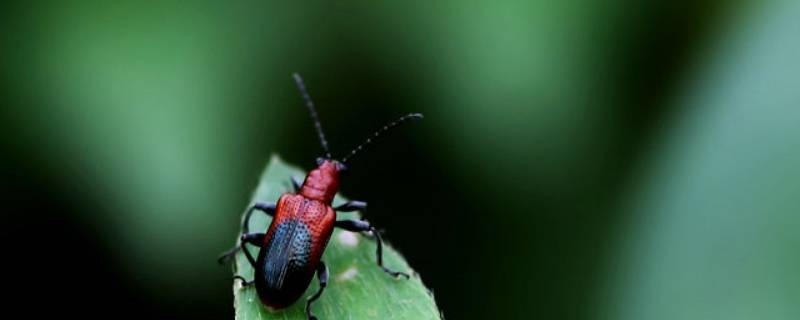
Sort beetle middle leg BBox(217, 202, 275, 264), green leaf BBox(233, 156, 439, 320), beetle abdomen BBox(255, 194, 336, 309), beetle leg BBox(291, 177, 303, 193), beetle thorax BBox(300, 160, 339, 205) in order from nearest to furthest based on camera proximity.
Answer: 1. green leaf BBox(233, 156, 439, 320)
2. beetle abdomen BBox(255, 194, 336, 309)
3. beetle middle leg BBox(217, 202, 275, 264)
4. beetle thorax BBox(300, 160, 339, 205)
5. beetle leg BBox(291, 177, 303, 193)

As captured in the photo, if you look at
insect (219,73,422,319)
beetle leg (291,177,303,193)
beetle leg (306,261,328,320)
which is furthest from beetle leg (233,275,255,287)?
beetle leg (291,177,303,193)

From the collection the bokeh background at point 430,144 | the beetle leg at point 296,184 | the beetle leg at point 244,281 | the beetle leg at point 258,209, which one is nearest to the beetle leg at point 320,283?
the beetle leg at point 244,281

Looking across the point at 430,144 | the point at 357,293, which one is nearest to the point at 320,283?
the point at 357,293

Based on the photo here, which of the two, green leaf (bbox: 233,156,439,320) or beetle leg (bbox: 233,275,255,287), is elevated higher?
beetle leg (bbox: 233,275,255,287)

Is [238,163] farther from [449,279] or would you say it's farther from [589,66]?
[589,66]

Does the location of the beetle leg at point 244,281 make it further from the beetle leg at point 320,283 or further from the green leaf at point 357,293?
the beetle leg at point 320,283

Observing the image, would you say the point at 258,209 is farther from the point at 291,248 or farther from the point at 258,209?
the point at 291,248

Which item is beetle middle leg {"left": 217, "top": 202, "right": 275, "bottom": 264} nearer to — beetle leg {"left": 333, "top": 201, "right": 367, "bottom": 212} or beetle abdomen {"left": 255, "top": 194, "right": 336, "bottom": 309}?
beetle abdomen {"left": 255, "top": 194, "right": 336, "bottom": 309}

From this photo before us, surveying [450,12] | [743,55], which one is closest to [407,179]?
[450,12]
